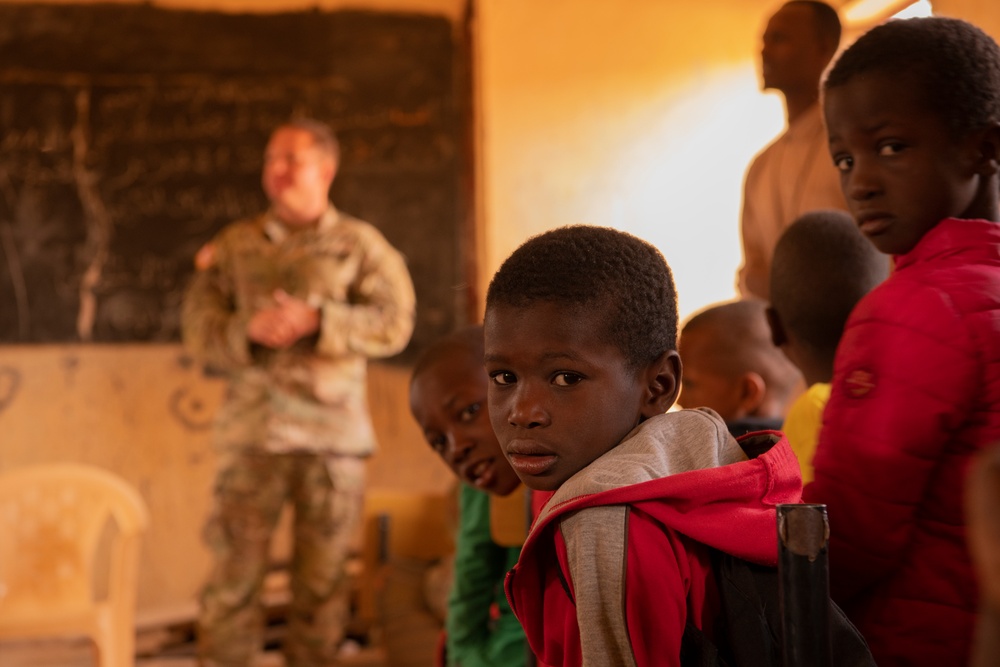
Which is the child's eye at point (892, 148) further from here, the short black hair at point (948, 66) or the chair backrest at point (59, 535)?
the chair backrest at point (59, 535)

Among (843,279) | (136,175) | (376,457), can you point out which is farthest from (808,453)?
(136,175)

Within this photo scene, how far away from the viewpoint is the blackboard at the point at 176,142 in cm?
470

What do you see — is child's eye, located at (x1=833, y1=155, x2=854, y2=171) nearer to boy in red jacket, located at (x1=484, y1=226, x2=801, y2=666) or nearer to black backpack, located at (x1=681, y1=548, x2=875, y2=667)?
boy in red jacket, located at (x1=484, y1=226, x2=801, y2=666)

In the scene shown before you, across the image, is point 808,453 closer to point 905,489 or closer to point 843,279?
point 843,279

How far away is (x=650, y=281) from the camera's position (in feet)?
3.65

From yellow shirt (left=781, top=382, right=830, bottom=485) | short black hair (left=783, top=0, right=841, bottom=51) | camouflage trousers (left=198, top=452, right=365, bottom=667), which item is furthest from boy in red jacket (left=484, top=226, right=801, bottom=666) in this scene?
camouflage trousers (left=198, top=452, right=365, bottom=667)

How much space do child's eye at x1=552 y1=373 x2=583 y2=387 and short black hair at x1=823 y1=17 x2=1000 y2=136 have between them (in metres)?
0.58

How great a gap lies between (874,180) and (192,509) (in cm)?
413

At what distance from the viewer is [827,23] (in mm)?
2426

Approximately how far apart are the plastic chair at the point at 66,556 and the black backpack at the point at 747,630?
277 centimetres

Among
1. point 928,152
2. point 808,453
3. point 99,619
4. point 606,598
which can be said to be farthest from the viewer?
point 99,619

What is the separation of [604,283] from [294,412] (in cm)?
265

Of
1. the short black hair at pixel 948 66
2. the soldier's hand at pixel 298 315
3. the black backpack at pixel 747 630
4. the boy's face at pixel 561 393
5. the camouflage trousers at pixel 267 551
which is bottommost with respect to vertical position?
the camouflage trousers at pixel 267 551

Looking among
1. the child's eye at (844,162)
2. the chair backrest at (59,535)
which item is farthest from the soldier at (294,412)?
the child's eye at (844,162)
